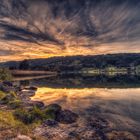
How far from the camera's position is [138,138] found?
2444 cm

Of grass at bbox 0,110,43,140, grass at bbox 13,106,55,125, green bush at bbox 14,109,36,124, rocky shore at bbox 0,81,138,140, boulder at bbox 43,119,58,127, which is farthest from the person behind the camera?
grass at bbox 13,106,55,125

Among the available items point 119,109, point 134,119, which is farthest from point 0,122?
point 119,109

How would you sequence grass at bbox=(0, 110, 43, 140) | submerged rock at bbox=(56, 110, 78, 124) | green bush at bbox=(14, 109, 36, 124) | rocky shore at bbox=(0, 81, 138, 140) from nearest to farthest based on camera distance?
grass at bbox=(0, 110, 43, 140) < rocky shore at bbox=(0, 81, 138, 140) < green bush at bbox=(14, 109, 36, 124) < submerged rock at bbox=(56, 110, 78, 124)

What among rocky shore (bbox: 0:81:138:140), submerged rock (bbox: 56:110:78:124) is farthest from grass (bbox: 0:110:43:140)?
submerged rock (bbox: 56:110:78:124)

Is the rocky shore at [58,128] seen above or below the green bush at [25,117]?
below

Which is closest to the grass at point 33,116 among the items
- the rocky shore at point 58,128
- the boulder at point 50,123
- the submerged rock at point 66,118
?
the rocky shore at point 58,128

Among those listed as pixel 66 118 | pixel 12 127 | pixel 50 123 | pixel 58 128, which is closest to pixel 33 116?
pixel 50 123

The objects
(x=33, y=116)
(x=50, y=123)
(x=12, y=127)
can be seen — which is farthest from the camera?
(x=33, y=116)

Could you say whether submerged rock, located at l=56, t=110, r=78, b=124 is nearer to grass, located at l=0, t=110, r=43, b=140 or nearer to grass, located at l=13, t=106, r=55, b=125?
grass, located at l=13, t=106, r=55, b=125

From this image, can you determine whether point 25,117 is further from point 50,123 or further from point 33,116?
point 50,123

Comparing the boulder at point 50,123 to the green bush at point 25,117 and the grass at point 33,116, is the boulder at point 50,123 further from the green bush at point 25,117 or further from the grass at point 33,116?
the green bush at point 25,117

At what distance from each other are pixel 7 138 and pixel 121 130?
10.3 m

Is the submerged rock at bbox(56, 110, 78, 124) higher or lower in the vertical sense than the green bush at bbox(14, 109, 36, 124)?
lower

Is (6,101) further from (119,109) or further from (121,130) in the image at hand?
(121,130)
